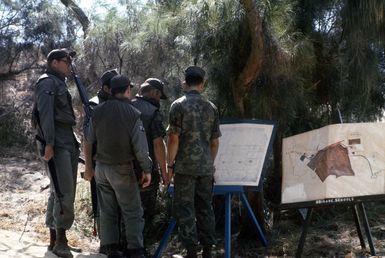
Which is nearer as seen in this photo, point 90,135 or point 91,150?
point 90,135

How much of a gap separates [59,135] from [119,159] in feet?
2.02

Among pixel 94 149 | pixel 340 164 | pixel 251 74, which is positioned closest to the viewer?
pixel 94 149

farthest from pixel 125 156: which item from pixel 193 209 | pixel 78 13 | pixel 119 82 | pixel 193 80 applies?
pixel 78 13

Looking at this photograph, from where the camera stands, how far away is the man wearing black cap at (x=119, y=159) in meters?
3.96

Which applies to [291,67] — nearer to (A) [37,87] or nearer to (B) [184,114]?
(B) [184,114]

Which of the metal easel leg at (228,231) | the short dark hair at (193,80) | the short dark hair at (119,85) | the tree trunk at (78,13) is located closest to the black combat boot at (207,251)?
the metal easel leg at (228,231)

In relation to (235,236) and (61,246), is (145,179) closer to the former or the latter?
(61,246)

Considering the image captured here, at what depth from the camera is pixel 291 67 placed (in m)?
4.97

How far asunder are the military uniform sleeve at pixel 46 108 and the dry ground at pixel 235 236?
39.4 inches

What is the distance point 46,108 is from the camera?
4051mm

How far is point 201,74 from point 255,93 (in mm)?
1113

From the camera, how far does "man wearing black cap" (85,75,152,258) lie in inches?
156

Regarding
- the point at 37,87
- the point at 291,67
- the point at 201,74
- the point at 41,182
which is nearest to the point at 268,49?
the point at 291,67

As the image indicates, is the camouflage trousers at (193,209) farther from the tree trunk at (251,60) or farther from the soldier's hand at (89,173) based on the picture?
the tree trunk at (251,60)
